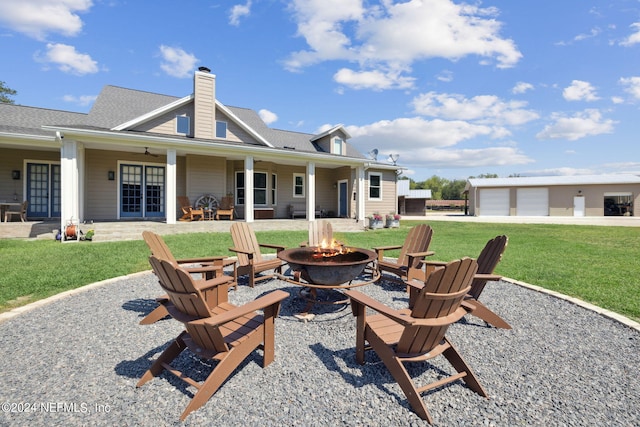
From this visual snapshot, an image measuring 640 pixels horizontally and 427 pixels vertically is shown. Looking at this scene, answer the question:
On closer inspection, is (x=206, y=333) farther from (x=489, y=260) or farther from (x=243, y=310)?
(x=489, y=260)

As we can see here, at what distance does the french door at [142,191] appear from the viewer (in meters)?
12.6

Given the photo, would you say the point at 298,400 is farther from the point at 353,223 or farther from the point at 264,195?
the point at 264,195

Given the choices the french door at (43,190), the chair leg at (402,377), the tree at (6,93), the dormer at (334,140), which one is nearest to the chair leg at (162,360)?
the chair leg at (402,377)

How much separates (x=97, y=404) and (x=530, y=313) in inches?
189

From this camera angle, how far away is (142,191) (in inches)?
509

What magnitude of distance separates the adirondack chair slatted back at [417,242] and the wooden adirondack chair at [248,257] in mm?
2310

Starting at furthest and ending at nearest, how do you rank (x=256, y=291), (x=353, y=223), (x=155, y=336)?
(x=353, y=223), (x=256, y=291), (x=155, y=336)

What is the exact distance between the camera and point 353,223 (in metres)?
14.9

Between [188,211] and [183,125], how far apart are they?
3.91 meters

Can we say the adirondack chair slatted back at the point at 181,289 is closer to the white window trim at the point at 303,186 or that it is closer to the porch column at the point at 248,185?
the porch column at the point at 248,185

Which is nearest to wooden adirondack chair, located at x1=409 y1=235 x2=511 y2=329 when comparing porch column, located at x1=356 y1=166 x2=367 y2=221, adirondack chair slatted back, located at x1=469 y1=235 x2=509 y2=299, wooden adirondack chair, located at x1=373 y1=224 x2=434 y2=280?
adirondack chair slatted back, located at x1=469 y1=235 x2=509 y2=299

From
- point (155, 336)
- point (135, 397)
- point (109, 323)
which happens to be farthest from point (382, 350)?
point (109, 323)

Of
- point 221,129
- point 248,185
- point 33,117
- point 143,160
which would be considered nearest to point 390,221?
point 248,185

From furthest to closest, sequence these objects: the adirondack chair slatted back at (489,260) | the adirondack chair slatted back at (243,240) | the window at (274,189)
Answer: the window at (274,189) < the adirondack chair slatted back at (243,240) < the adirondack chair slatted back at (489,260)
